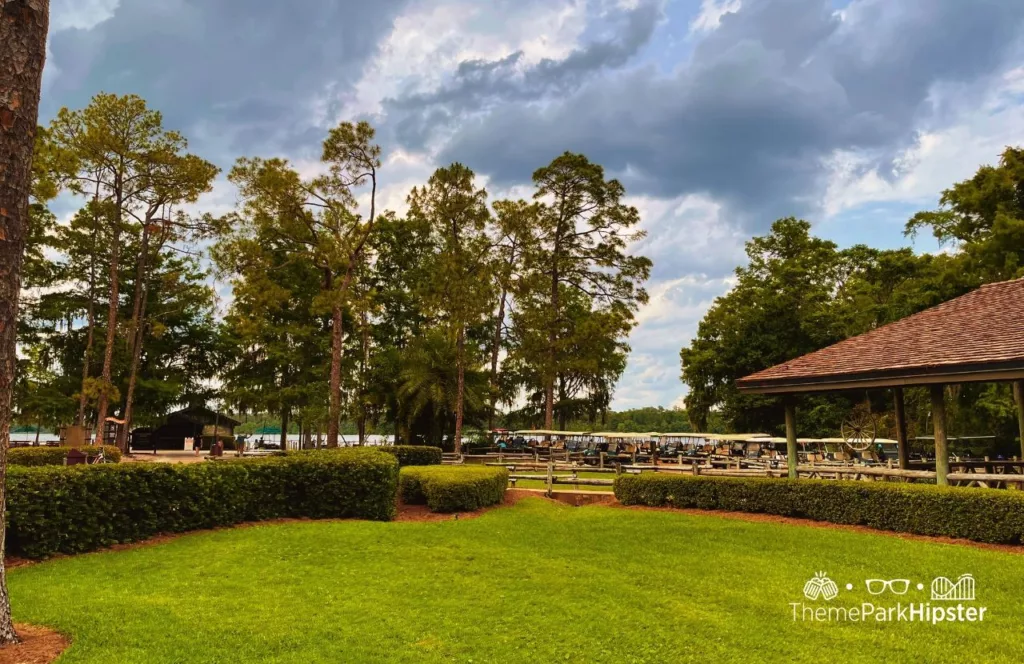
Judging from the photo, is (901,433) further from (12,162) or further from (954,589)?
(12,162)

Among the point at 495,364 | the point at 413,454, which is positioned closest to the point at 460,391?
the point at 495,364

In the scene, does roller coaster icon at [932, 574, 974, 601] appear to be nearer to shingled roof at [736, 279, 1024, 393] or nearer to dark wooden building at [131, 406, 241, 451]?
shingled roof at [736, 279, 1024, 393]

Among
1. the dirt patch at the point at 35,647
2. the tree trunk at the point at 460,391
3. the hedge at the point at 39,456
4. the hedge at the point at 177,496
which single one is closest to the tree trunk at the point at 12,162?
the dirt patch at the point at 35,647

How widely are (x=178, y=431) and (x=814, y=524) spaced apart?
42091 mm

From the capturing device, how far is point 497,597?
661cm

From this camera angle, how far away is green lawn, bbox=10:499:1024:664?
510 cm

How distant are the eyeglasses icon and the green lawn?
26cm

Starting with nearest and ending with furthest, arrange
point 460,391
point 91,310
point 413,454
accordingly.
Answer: point 413,454
point 460,391
point 91,310

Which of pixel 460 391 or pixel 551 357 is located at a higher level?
pixel 551 357

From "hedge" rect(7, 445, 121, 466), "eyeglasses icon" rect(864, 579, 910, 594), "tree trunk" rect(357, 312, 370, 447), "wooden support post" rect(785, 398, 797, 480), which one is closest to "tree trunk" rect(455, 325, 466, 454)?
"tree trunk" rect(357, 312, 370, 447)

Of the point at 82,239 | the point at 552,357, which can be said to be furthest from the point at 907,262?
the point at 82,239

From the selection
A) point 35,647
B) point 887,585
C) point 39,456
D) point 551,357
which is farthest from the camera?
point 551,357

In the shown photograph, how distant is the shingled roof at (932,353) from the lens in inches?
442

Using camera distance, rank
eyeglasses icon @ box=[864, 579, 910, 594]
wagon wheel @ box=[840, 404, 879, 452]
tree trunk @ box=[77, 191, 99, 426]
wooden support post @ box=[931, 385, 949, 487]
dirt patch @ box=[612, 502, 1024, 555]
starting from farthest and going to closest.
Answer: tree trunk @ box=[77, 191, 99, 426] → wagon wheel @ box=[840, 404, 879, 452] → wooden support post @ box=[931, 385, 949, 487] → dirt patch @ box=[612, 502, 1024, 555] → eyeglasses icon @ box=[864, 579, 910, 594]
